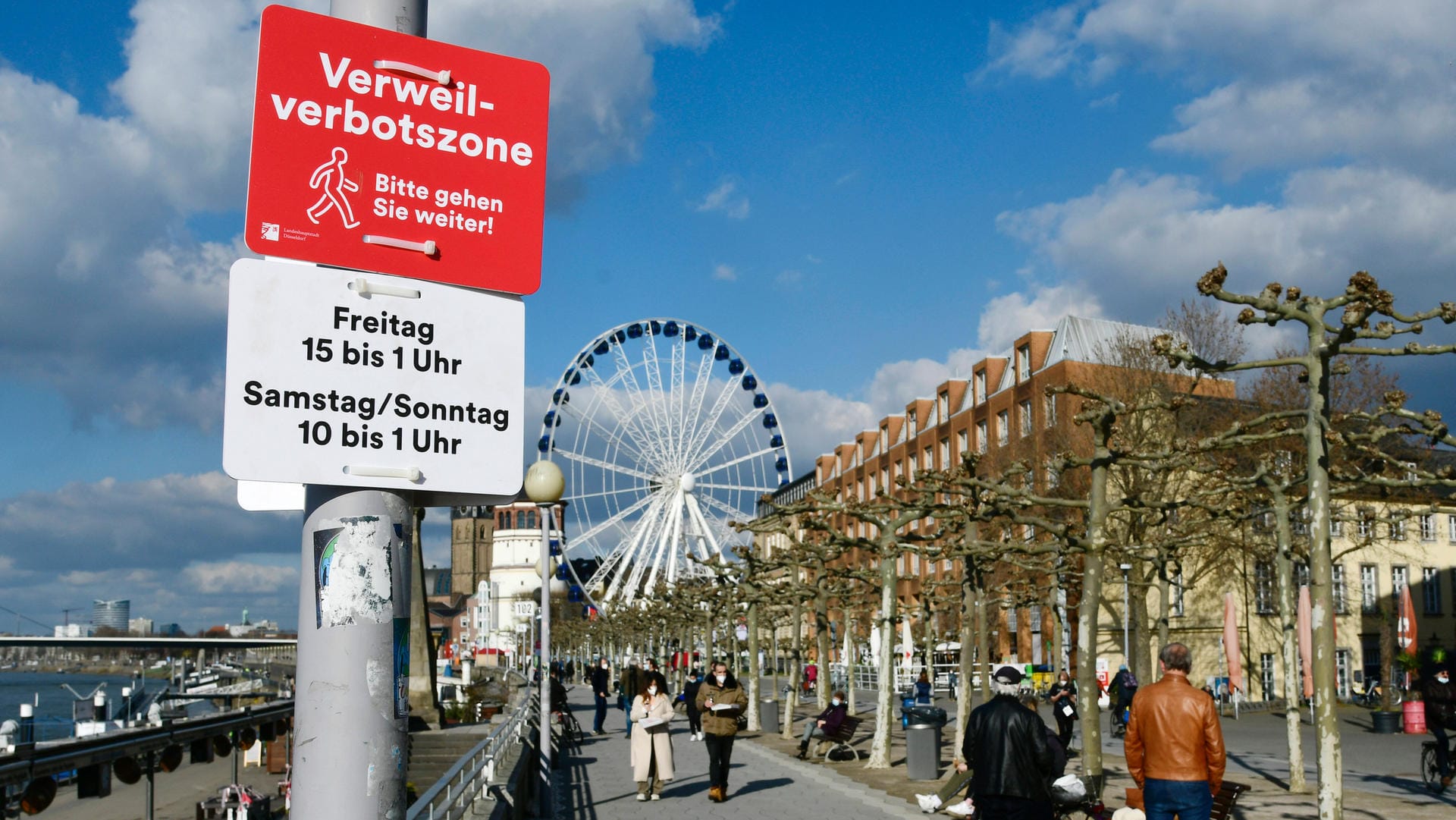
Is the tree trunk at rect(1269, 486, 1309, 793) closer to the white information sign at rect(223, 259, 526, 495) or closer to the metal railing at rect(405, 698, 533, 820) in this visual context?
the metal railing at rect(405, 698, 533, 820)

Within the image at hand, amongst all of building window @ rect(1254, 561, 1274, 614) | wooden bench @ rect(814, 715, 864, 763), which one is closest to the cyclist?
wooden bench @ rect(814, 715, 864, 763)

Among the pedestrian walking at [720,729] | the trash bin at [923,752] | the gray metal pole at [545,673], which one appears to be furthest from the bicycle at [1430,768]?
the gray metal pole at [545,673]

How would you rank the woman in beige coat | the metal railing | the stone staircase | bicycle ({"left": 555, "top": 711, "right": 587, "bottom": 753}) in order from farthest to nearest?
1. bicycle ({"left": 555, "top": 711, "right": 587, "bottom": 753})
2. the woman in beige coat
3. the stone staircase
4. the metal railing

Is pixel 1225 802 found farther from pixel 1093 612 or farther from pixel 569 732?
pixel 569 732

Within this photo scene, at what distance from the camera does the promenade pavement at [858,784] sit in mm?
17609

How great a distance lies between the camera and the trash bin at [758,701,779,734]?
35.5 metres

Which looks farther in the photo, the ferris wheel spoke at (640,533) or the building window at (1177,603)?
the ferris wheel spoke at (640,533)

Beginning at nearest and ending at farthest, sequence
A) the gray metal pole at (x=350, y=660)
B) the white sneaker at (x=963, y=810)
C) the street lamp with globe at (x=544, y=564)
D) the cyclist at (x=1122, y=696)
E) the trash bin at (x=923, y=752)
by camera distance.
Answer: the gray metal pole at (x=350, y=660) → the white sneaker at (x=963, y=810) → the street lamp with globe at (x=544, y=564) → the trash bin at (x=923, y=752) → the cyclist at (x=1122, y=696)

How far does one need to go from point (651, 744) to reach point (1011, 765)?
1131cm

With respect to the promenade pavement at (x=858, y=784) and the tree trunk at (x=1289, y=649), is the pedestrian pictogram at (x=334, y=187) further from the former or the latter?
the tree trunk at (x=1289, y=649)

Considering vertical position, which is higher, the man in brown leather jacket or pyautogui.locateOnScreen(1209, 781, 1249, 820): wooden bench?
the man in brown leather jacket

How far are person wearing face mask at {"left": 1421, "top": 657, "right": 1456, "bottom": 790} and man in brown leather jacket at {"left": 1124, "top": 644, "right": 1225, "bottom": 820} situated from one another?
14289 mm

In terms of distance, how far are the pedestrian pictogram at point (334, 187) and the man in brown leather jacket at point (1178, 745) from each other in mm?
7301

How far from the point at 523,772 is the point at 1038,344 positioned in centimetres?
5512
